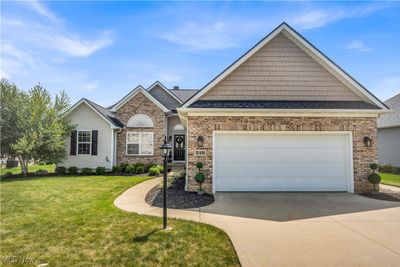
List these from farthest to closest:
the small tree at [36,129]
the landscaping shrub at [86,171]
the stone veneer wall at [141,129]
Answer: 1. the stone veneer wall at [141,129]
2. the landscaping shrub at [86,171]
3. the small tree at [36,129]

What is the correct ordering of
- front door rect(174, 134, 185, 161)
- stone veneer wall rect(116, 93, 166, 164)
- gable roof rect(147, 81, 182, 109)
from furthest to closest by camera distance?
gable roof rect(147, 81, 182, 109)
front door rect(174, 134, 185, 161)
stone veneer wall rect(116, 93, 166, 164)

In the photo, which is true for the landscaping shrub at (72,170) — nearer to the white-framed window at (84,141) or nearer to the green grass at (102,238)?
the white-framed window at (84,141)

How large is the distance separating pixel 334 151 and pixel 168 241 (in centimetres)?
786

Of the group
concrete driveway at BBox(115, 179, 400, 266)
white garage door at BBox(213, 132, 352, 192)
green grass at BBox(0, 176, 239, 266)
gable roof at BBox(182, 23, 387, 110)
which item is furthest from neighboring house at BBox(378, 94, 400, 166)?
green grass at BBox(0, 176, 239, 266)

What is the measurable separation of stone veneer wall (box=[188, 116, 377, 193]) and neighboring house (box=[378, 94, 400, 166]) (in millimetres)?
10192

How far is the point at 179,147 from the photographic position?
19.2m

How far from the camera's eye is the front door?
750 inches

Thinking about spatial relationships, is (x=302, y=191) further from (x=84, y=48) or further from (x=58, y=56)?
(x=58, y=56)

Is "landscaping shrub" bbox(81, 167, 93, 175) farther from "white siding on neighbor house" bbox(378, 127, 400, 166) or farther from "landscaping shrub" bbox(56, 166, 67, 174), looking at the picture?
"white siding on neighbor house" bbox(378, 127, 400, 166)

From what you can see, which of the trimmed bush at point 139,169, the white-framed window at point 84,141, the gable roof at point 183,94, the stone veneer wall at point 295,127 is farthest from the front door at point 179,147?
the stone veneer wall at point 295,127

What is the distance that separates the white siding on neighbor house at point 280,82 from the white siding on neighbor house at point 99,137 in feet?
32.5

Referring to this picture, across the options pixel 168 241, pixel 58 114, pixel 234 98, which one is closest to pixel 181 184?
pixel 234 98

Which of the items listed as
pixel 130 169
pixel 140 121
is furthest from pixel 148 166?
pixel 140 121

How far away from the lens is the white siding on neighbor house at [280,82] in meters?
9.98
